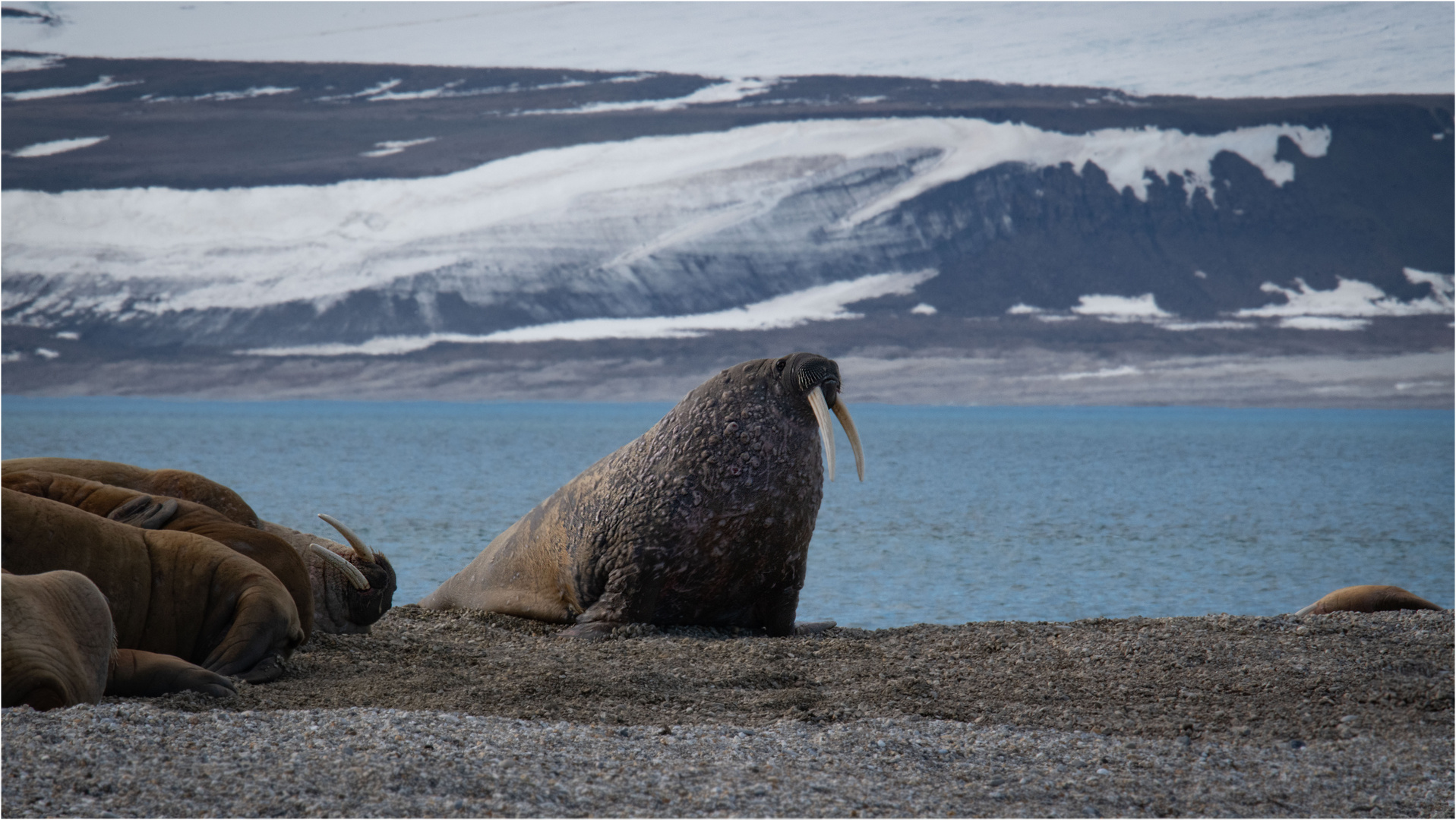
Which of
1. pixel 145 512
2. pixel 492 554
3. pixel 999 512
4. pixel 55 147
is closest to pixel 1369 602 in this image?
pixel 492 554

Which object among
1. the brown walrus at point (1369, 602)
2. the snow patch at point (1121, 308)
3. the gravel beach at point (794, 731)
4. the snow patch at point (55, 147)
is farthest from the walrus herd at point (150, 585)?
the snow patch at point (55, 147)

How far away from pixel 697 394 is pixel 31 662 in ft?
13.8

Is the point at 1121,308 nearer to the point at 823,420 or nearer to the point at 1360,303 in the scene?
the point at 1360,303

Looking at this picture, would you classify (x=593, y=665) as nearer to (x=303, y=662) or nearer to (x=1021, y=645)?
(x=303, y=662)

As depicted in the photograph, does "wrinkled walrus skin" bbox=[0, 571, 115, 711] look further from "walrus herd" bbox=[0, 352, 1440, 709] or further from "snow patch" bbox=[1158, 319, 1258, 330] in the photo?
"snow patch" bbox=[1158, 319, 1258, 330]

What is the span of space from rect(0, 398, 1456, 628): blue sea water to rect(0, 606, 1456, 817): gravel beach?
583 centimetres

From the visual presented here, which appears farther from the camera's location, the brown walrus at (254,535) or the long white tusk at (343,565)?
the long white tusk at (343,565)

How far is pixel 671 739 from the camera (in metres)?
4.67

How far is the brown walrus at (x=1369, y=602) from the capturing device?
347 inches

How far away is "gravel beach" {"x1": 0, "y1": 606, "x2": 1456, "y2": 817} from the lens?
3852 millimetres

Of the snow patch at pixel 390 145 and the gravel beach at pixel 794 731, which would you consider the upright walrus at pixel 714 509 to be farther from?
the snow patch at pixel 390 145

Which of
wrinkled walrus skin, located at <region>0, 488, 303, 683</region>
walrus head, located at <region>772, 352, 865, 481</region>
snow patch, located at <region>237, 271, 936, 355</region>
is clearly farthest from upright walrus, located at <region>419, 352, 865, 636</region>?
snow patch, located at <region>237, 271, 936, 355</region>

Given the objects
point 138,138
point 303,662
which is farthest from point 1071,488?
point 138,138

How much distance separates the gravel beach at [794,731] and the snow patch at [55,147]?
196266 mm
